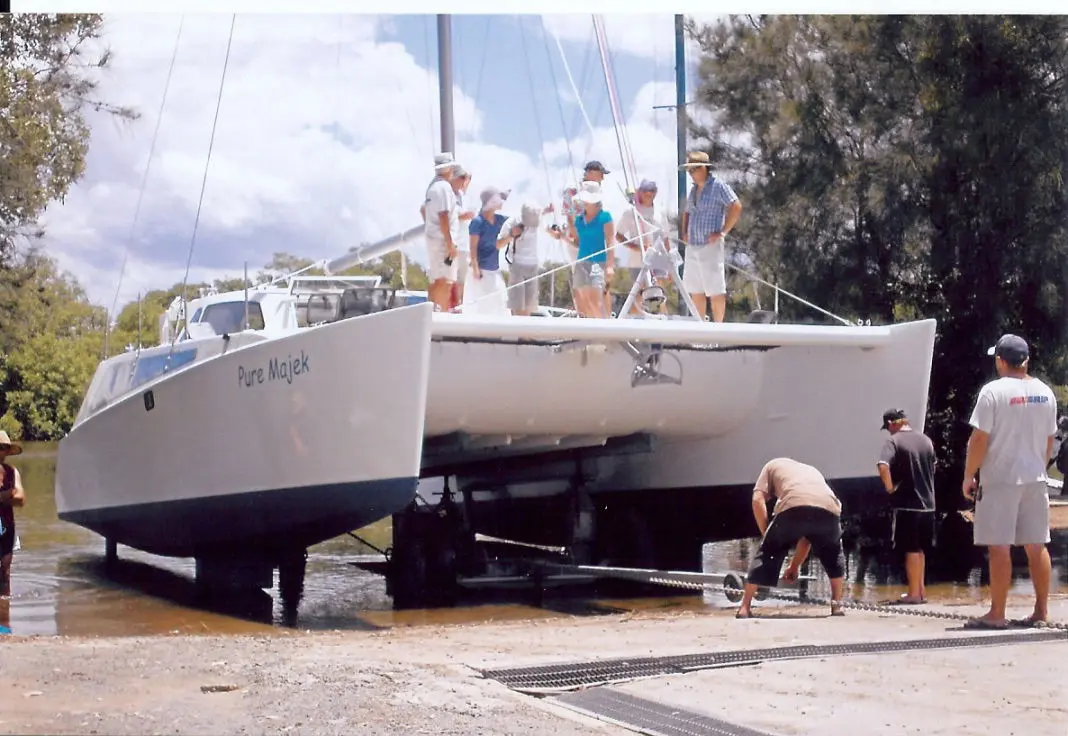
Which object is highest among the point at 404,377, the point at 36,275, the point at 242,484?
the point at 36,275

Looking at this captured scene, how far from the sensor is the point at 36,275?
1017cm

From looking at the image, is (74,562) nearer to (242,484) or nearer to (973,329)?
(242,484)

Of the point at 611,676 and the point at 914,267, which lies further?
the point at 914,267

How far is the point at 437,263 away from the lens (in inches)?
384

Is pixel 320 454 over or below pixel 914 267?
below

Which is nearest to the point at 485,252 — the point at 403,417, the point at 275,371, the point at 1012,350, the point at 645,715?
the point at 275,371

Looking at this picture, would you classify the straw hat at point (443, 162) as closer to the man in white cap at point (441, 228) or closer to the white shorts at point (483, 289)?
the man in white cap at point (441, 228)

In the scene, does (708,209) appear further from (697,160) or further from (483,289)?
(483,289)

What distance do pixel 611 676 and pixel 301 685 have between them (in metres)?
1.20

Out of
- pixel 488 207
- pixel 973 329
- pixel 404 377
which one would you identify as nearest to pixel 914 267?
pixel 973 329

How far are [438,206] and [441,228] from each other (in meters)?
0.16

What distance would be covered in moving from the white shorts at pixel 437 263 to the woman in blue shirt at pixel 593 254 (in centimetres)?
89

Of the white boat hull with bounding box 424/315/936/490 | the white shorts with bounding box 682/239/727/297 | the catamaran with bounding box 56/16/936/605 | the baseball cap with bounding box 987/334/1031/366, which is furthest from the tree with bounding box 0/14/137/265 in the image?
the baseball cap with bounding box 987/334/1031/366

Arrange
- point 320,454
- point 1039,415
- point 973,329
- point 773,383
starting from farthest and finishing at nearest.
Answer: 1. point 973,329
2. point 773,383
3. point 320,454
4. point 1039,415
